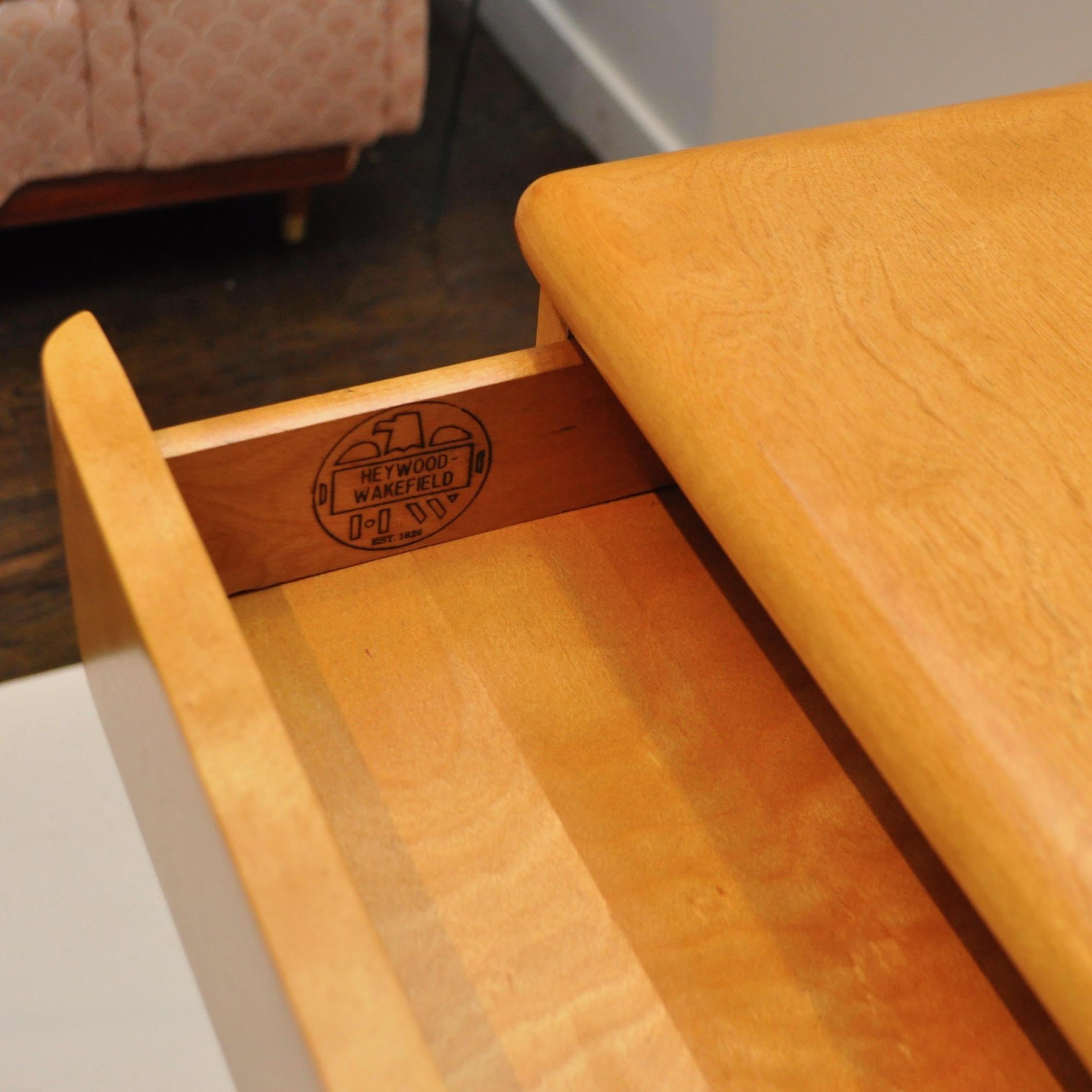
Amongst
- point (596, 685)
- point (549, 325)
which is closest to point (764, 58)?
point (549, 325)

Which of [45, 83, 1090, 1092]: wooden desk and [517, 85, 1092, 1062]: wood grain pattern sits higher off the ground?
[517, 85, 1092, 1062]: wood grain pattern

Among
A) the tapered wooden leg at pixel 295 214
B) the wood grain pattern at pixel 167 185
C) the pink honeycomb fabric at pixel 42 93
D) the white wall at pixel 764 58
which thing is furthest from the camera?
Result: the tapered wooden leg at pixel 295 214

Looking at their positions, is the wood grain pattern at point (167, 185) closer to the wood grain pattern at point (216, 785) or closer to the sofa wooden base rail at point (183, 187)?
the sofa wooden base rail at point (183, 187)

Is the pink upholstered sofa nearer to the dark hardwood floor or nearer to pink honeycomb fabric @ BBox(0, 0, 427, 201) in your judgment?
pink honeycomb fabric @ BBox(0, 0, 427, 201)

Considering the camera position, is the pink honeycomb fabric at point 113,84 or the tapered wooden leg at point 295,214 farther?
the tapered wooden leg at point 295,214

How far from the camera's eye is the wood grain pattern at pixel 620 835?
0.48 meters

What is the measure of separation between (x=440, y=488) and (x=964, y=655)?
0.96 feet

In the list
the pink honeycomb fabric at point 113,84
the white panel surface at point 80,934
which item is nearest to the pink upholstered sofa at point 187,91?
the pink honeycomb fabric at point 113,84

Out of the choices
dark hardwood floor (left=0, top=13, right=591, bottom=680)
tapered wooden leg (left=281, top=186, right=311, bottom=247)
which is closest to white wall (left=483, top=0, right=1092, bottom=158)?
dark hardwood floor (left=0, top=13, right=591, bottom=680)

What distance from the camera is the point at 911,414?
42 cm

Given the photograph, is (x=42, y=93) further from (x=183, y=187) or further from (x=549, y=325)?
(x=549, y=325)

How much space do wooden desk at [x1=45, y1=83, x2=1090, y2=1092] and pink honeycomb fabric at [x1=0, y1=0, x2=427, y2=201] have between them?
0.82m

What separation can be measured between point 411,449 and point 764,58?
0.96 metres

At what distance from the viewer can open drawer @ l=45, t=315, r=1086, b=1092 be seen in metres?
0.42
